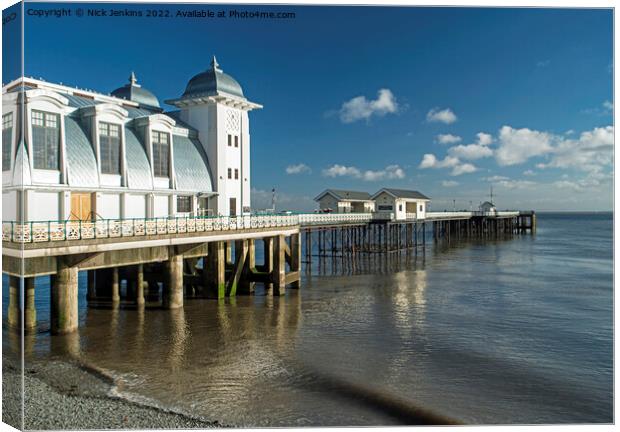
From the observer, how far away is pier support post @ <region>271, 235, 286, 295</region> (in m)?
27.3

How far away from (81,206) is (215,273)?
7282 mm

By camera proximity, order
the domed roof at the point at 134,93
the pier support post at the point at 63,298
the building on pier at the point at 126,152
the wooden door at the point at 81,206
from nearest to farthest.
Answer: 1. the pier support post at the point at 63,298
2. the building on pier at the point at 126,152
3. the wooden door at the point at 81,206
4. the domed roof at the point at 134,93

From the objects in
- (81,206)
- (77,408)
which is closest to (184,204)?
(81,206)

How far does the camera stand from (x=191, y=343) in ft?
58.4

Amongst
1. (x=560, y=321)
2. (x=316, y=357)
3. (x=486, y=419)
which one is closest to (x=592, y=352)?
(x=560, y=321)

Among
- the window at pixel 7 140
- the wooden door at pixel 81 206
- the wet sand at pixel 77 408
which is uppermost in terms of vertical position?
the window at pixel 7 140

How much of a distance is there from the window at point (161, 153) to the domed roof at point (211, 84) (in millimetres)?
3590

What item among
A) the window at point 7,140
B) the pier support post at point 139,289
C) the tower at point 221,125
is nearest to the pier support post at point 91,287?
the pier support post at point 139,289

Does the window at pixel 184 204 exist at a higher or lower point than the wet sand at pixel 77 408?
higher

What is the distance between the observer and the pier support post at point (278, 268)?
2734cm

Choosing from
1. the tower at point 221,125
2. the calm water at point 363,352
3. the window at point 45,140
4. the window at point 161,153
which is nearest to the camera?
the calm water at point 363,352

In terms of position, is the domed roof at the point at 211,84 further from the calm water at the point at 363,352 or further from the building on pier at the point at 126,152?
the calm water at the point at 363,352

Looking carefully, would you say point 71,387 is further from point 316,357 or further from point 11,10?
point 11,10

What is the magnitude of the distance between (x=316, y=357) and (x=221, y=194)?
12817 mm
